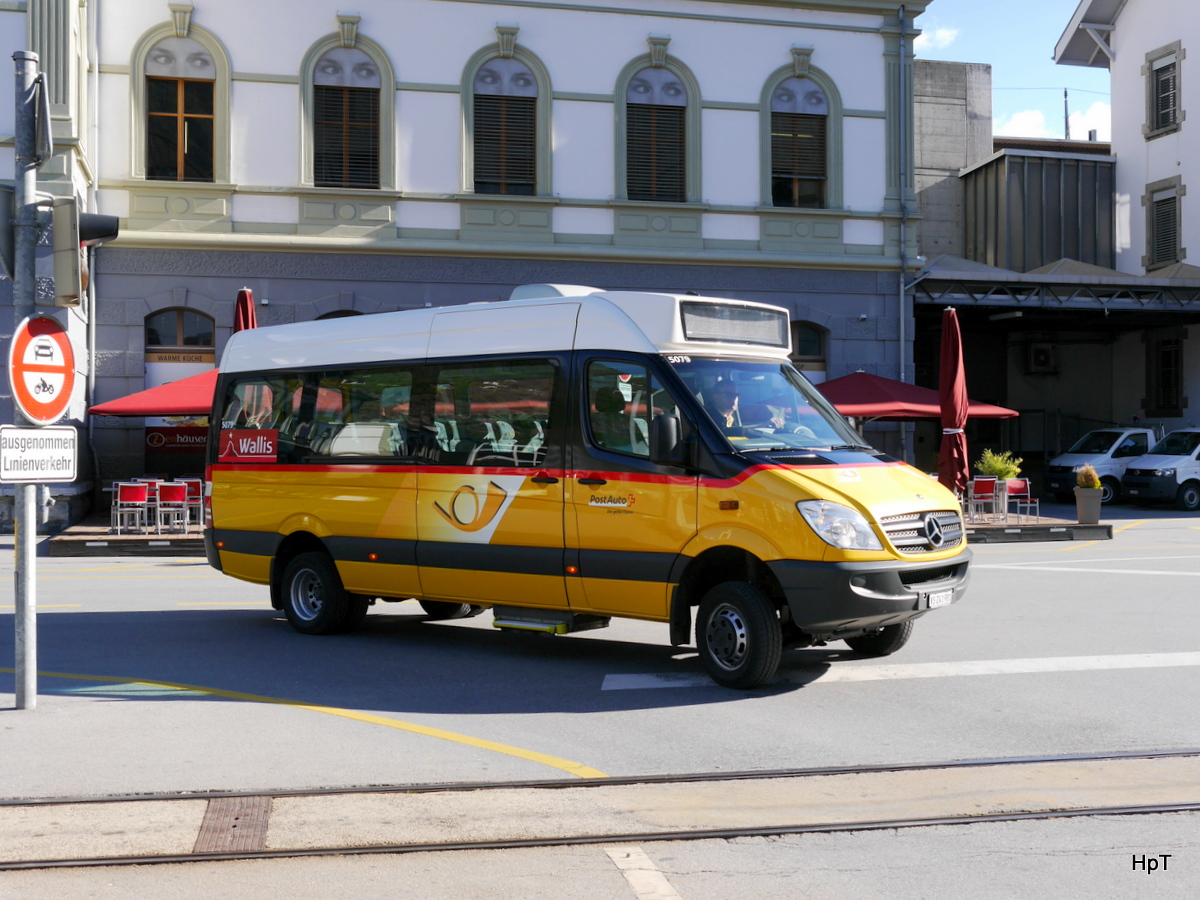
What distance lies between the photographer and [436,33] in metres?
24.1

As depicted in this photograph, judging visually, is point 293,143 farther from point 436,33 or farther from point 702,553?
point 702,553

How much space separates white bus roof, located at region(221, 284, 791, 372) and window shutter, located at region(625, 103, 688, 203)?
48.4ft

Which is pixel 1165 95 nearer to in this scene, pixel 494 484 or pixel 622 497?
pixel 494 484

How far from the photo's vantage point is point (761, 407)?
8.78 m

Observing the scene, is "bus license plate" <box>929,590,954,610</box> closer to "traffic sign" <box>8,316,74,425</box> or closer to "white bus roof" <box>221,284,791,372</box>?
"white bus roof" <box>221,284,791,372</box>

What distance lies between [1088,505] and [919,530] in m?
15.5

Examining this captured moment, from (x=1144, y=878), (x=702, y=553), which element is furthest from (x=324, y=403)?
(x=1144, y=878)

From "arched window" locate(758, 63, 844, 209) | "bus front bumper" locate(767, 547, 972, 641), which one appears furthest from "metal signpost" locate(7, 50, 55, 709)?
"arched window" locate(758, 63, 844, 209)

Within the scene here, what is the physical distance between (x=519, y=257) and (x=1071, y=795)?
64.5 feet

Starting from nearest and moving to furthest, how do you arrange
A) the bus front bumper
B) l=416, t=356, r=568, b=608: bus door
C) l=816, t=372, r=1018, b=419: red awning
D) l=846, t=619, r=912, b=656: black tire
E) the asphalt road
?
1. the asphalt road
2. the bus front bumper
3. l=416, t=356, r=568, b=608: bus door
4. l=846, t=619, r=912, b=656: black tire
5. l=816, t=372, r=1018, b=419: red awning

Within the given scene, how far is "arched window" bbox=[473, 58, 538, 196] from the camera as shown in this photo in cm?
2442

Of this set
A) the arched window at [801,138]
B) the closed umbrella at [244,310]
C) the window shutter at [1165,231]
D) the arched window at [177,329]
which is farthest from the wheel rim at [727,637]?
the window shutter at [1165,231]

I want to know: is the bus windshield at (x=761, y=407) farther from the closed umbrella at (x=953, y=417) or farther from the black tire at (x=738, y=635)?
the closed umbrella at (x=953, y=417)

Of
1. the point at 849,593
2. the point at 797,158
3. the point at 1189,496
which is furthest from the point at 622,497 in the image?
the point at 1189,496
